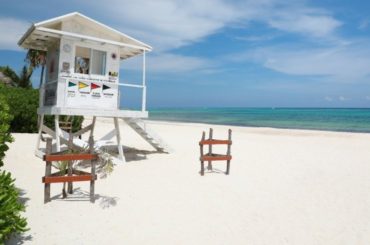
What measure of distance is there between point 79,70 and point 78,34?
2.59 meters

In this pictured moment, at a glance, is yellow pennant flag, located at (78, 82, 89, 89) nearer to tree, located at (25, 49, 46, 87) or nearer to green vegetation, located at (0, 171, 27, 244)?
green vegetation, located at (0, 171, 27, 244)

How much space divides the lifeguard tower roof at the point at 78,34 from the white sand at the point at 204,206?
4763 mm

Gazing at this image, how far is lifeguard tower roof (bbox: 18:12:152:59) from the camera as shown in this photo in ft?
44.5

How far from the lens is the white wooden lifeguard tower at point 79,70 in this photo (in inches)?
541

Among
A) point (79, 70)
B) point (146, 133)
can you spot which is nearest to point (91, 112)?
point (79, 70)

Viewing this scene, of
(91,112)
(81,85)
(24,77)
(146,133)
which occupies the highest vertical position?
(24,77)

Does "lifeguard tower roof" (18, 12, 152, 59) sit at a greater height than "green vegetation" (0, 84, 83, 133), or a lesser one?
greater

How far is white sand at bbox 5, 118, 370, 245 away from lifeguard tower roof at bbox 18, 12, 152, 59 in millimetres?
4763

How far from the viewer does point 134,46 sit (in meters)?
15.1

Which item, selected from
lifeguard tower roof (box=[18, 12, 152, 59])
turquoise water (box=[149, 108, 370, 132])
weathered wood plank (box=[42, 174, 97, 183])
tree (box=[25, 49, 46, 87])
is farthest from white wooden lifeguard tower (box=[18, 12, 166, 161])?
turquoise water (box=[149, 108, 370, 132])

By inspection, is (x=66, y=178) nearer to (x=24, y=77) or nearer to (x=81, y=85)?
(x=81, y=85)

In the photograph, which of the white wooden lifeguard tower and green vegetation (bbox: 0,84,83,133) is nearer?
the white wooden lifeguard tower

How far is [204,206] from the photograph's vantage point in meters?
9.00

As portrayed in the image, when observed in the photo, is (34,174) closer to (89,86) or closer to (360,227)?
(89,86)
